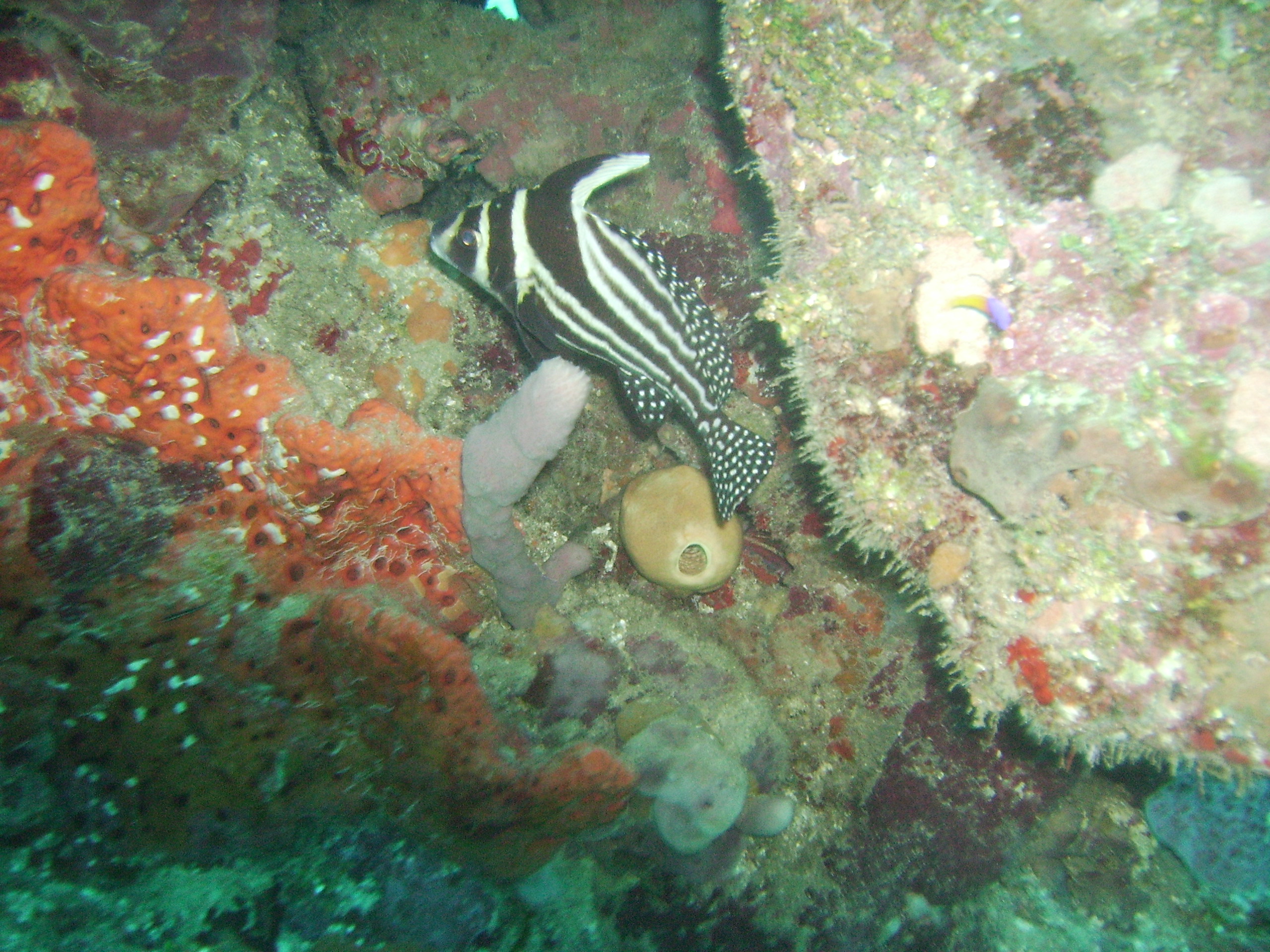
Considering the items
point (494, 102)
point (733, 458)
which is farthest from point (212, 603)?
point (494, 102)

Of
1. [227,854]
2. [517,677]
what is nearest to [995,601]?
[517,677]

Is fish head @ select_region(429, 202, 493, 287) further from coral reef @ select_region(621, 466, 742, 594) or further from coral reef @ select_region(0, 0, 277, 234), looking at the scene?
coral reef @ select_region(621, 466, 742, 594)

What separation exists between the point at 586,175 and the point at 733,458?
201 centimetres

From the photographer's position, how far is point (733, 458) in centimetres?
378

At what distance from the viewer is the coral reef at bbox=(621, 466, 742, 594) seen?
4.43 m

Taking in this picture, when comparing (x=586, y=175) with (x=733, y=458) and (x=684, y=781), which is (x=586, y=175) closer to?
(x=733, y=458)

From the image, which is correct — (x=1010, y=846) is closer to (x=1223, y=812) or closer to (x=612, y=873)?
(x=1223, y=812)

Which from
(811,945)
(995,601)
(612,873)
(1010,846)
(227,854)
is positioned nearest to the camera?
(995,601)

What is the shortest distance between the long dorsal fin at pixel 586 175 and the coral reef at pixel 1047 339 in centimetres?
86

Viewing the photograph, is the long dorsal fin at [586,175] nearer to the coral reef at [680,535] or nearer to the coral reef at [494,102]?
the coral reef at [494,102]

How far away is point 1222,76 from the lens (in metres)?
2.29

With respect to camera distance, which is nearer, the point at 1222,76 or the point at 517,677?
the point at 1222,76

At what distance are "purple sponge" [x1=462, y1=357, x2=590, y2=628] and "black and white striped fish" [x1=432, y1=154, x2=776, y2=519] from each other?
455 millimetres

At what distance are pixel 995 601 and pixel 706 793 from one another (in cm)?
240
